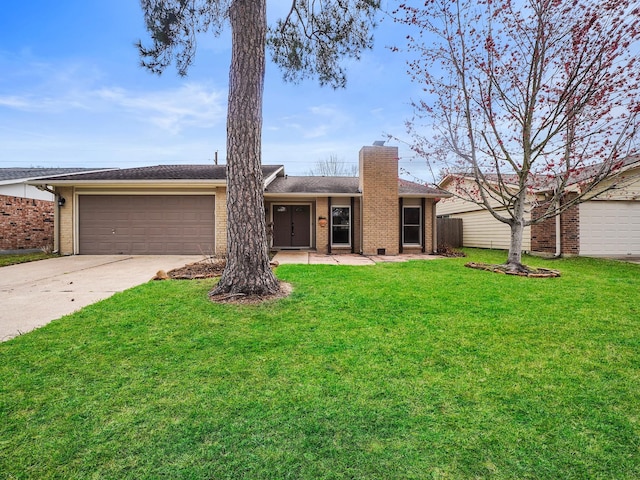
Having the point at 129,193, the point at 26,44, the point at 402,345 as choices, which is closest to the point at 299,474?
the point at 402,345

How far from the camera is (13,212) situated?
11.3 metres

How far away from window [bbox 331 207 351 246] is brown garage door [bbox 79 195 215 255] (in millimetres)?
4668

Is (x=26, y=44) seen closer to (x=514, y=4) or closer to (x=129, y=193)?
(x=129, y=193)

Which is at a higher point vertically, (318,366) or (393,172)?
(393,172)

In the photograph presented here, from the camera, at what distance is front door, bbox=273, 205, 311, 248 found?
13734 mm

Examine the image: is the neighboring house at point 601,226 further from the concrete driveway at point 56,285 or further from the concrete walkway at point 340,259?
the concrete driveway at point 56,285

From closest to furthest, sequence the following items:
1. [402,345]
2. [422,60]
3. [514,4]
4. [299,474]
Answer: [299,474] → [402,345] → [514,4] → [422,60]

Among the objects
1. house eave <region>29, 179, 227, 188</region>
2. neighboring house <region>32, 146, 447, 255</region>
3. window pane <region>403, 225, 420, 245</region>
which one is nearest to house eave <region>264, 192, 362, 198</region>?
neighboring house <region>32, 146, 447, 255</region>

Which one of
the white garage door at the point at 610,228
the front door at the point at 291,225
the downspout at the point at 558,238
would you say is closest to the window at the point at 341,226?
the front door at the point at 291,225

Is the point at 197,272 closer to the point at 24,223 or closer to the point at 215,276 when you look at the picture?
the point at 215,276

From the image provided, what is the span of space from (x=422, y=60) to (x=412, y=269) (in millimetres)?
5743

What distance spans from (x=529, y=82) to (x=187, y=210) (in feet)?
36.1

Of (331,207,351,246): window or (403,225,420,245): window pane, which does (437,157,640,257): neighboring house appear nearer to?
(403,225,420,245): window pane

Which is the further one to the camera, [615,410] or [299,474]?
[615,410]
